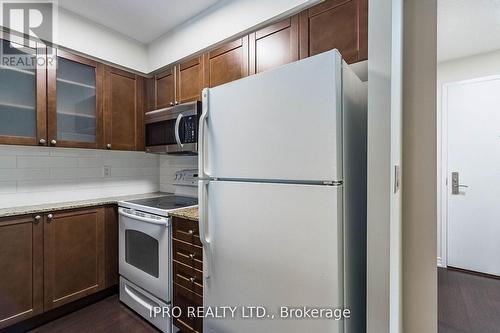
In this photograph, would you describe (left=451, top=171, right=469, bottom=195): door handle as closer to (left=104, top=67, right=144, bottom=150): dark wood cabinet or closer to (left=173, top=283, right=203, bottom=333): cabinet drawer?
(left=173, top=283, right=203, bottom=333): cabinet drawer

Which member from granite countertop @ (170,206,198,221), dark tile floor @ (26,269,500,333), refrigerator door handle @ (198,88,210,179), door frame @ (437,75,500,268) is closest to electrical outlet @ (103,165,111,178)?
dark tile floor @ (26,269,500,333)

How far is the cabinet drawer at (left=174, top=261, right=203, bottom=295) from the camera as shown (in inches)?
61.2

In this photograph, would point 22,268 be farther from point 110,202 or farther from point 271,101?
point 271,101

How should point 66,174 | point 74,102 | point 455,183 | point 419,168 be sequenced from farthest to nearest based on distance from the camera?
point 455,183, point 66,174, point 74,102, point 419,168

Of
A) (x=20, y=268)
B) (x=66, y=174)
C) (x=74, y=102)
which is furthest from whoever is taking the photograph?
(x=66, y=174)

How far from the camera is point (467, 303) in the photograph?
7.05 feet

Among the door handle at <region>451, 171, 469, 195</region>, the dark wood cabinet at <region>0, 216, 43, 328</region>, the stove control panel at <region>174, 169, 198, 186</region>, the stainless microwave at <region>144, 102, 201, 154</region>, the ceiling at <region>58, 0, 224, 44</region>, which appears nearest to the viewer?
the dark wood cabinet at <region>0, 216, 43, 328</region>

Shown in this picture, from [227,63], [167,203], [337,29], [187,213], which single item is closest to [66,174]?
[167,203]

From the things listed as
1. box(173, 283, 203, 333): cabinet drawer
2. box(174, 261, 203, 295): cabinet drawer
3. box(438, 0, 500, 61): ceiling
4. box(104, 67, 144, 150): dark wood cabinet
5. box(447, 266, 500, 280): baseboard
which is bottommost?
box(447, 266, 500, 280): baseboard

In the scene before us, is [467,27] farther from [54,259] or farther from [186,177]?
[54,259]

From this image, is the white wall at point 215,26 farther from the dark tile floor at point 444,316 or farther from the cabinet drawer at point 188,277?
the dark tile floor at point 444,316

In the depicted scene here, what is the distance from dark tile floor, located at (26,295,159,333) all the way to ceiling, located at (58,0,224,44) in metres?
2.48

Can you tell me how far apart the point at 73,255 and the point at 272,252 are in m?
1.80

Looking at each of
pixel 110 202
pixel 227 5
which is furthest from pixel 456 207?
pixel 110 202
